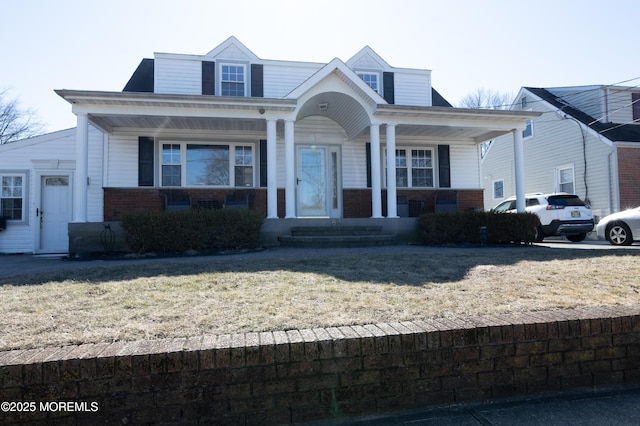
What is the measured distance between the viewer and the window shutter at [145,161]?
10984 millimetres

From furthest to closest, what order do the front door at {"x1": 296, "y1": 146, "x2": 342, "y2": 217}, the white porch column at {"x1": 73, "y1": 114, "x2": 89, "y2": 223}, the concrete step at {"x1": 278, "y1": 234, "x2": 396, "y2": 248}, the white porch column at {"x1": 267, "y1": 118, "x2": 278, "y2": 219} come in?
the front door at {"x1": 296, "y1": 146, "x2": 342, "y2": 217}, the white porch column at {"x1": 267, "y1": 118, "x2": 278, "y2": 219}, the white porch column at {"x1": 73, "y1": 114, "x2": 89, "y2": 223}, the concrete step at {"x1": 278, "y1": 234, "x2": 396, "y2": 248}

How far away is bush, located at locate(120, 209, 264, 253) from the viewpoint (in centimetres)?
796

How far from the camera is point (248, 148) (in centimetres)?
1185

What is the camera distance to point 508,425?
6.99 ft

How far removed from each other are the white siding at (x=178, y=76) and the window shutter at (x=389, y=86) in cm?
617

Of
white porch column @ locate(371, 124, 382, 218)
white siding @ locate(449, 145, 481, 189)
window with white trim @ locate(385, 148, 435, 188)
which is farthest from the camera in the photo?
white siding @ locate(449, 145, 481, 189)

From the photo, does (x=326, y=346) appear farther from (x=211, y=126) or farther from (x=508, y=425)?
(x=211, y=126)

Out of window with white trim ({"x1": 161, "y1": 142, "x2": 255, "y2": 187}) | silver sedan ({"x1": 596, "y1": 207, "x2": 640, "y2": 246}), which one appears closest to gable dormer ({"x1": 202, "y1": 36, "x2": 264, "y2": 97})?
window with white trim ({"x1": 161, "y1": 142, "x2": 255, "y2": 187})

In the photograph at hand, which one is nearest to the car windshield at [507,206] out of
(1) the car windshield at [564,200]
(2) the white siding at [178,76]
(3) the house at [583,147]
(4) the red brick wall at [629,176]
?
(1) the car windshield at [564,200]

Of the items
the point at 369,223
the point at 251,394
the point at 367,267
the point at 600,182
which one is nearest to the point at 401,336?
the point at 251,394

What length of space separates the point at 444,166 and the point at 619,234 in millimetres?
5103

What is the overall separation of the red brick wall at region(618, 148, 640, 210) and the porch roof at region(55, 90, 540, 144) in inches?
240

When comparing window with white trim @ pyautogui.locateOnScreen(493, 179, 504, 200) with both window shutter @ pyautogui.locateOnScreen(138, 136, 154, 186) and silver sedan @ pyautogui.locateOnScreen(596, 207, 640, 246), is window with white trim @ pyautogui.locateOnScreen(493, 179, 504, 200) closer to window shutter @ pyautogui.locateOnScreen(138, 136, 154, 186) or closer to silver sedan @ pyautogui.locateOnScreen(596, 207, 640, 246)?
silver sedan @ pyautogui.locateOnScreen(596, 207, 640, 246)

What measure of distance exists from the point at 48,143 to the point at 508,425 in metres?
12.7
